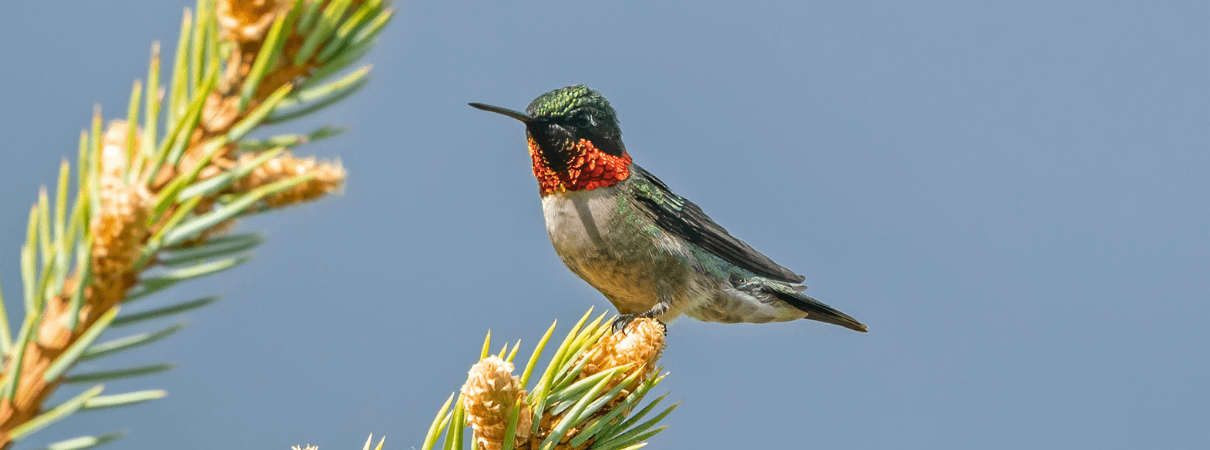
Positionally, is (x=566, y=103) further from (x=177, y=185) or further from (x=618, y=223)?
(x=177, y=185)

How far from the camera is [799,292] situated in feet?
5.44

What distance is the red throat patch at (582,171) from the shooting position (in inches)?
58.1

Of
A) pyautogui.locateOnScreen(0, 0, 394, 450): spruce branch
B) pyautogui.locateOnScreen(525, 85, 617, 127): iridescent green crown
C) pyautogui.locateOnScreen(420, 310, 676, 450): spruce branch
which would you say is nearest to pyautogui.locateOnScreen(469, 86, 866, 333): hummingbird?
pyautogui.locateOnScreen(525, 85, 617, 127): iridescent green crown

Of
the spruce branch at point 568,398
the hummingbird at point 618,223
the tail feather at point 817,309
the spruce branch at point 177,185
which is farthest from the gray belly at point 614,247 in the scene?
the spruce branch at point 177,185

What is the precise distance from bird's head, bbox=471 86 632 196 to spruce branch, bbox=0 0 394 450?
3.22ft

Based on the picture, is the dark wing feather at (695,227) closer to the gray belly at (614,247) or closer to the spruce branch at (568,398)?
the gray belly at (614,247)

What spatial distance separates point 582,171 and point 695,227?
23cm

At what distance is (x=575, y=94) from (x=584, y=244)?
0.80 feet

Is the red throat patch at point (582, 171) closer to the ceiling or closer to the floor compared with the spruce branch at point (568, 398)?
closer to the ceiling

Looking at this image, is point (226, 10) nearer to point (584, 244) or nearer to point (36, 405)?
point (36, 405)

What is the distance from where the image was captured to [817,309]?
1.67m

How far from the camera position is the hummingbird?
1.46m

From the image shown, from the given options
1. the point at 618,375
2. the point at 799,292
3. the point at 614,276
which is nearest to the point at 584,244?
the point at 614,276

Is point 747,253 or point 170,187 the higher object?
point 747,253
